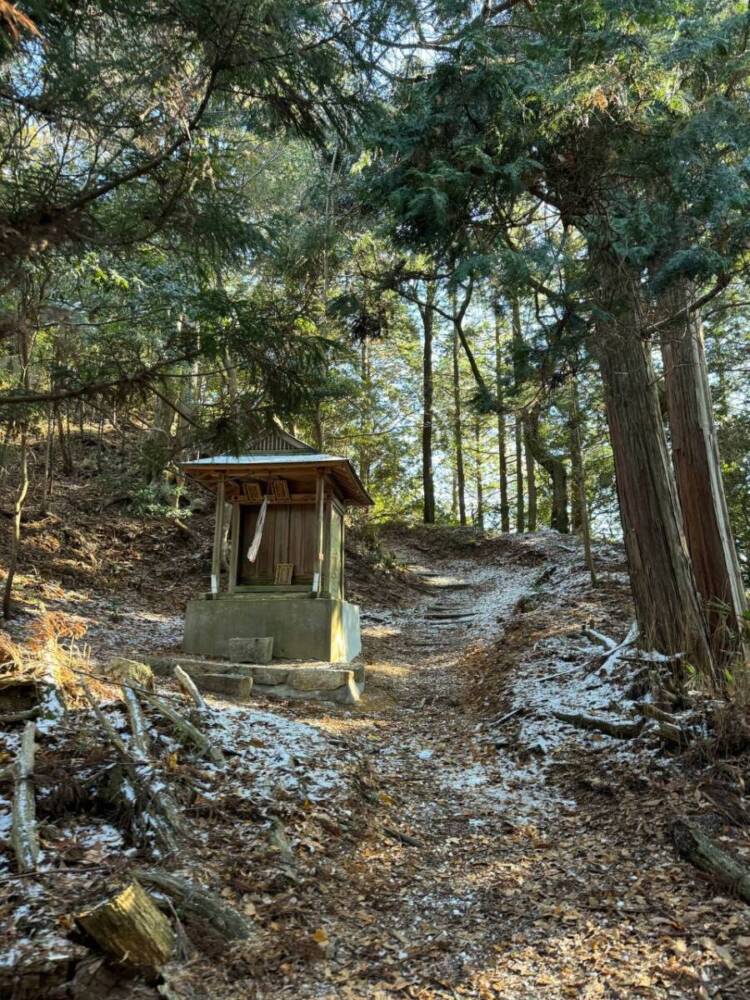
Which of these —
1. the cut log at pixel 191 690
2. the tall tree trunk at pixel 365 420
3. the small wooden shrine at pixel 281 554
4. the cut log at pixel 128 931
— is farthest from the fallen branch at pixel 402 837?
the tall tree trunk at pixel 365 420

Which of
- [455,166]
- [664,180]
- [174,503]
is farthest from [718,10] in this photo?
[174,503]

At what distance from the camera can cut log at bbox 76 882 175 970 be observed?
2424 millimetres

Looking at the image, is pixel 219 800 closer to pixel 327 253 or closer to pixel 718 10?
pixel 718 10

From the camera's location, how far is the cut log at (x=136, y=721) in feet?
13.3

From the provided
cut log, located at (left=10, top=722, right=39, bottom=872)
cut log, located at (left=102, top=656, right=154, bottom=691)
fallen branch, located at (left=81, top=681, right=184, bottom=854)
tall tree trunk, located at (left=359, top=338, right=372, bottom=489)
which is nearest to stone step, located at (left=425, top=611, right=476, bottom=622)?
tall tree trunk, located at (left=359, top=338, right=372, bottom=489)

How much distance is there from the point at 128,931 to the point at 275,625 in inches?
282

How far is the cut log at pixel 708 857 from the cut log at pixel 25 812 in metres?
3.43

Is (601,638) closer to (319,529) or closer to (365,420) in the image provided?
(319,529)

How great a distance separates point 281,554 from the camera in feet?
35.7

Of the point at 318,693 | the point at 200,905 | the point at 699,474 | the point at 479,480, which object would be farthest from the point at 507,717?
the point at 479,480

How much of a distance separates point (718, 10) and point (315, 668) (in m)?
8.00

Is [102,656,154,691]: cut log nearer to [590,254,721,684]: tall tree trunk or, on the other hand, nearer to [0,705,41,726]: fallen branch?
[0,705,41,726]: fallen branch

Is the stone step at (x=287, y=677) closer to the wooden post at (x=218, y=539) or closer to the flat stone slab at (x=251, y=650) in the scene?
the flat stone slab at (x=251, y=650)

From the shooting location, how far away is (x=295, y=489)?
10930mm
